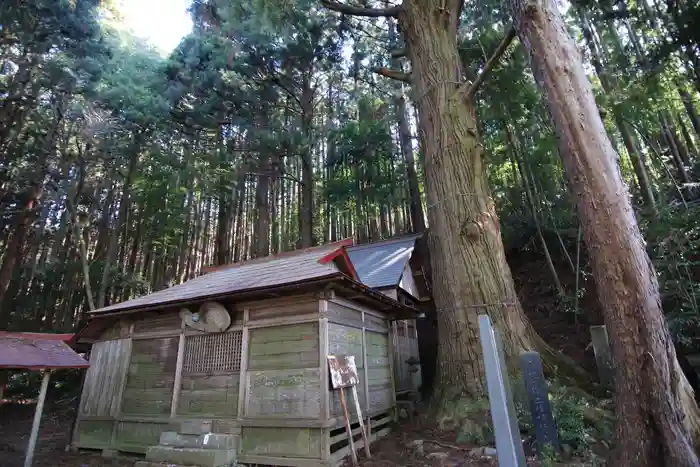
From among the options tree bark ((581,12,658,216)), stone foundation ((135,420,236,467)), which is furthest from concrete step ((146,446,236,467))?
tree bark ((581,12,658,216))

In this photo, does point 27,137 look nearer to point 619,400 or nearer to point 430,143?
point 430,143

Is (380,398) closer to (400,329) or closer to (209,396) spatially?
(209,396)

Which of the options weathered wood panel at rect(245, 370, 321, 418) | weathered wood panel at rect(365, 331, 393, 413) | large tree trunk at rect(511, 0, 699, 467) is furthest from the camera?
weathered wood panel at rect(365, 331, 393, 413)

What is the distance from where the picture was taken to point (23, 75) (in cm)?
1135

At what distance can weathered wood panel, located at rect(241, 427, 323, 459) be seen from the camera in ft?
16.3

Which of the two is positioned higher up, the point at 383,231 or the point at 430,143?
the point at 383,231

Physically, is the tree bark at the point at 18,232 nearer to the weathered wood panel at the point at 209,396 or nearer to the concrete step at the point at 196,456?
the weathered wood panel at the point at 209,396

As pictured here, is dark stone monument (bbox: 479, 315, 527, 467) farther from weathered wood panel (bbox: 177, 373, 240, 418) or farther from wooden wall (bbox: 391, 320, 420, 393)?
wooden wall (bbox: 391, 320, 420, 393)

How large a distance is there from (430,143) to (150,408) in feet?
22.6

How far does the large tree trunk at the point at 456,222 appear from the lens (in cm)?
603

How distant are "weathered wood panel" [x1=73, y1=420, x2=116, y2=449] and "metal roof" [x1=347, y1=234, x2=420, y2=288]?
5.90m

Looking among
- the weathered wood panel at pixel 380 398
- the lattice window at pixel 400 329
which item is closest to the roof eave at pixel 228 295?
the weathered wood panel at pixel 380 398

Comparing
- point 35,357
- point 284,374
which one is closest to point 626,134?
point 284,374

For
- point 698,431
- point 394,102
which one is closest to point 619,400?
point 698,431
